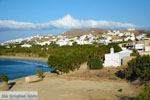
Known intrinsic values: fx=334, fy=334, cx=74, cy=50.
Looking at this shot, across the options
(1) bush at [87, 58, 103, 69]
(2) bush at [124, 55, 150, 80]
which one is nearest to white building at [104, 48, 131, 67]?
(1) bush at [87, 58, 103, 69]

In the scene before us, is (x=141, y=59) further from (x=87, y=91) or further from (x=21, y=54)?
(x=21, y=54)

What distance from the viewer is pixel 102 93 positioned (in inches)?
1203

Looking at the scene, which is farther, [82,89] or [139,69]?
[139,69]

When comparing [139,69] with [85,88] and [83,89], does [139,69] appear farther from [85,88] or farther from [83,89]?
[83,89]

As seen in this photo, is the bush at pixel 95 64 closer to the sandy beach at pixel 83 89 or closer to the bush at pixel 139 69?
the sandy beach at pixel 83 89

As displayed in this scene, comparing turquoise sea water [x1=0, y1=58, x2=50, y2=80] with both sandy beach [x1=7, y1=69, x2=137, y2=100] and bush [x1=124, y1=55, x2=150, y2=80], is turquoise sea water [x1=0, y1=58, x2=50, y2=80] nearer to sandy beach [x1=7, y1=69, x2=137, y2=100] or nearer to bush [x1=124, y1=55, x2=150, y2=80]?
sandy beach [x1=7, y1=69, x2=137, y2=100]

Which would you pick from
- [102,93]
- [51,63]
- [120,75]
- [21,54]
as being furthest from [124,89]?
[21,54]

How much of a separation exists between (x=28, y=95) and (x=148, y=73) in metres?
19.7

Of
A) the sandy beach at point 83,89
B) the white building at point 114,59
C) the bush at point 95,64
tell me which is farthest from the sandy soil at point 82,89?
the white building at point 114,59

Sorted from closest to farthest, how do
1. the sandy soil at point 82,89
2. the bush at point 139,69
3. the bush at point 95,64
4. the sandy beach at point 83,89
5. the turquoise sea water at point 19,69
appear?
1. the sandy soil at point 82,89
2. the sandy beach at point 83,89
3. the bush at point 139,69
4. the bush at point 95,64
5. the turquoise sea water at point 19,69

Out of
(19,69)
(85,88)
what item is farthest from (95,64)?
(19,69)

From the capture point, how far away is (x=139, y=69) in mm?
37156

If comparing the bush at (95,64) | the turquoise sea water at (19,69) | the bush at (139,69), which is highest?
the bush at (139,69)

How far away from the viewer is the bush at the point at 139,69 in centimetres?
3578
